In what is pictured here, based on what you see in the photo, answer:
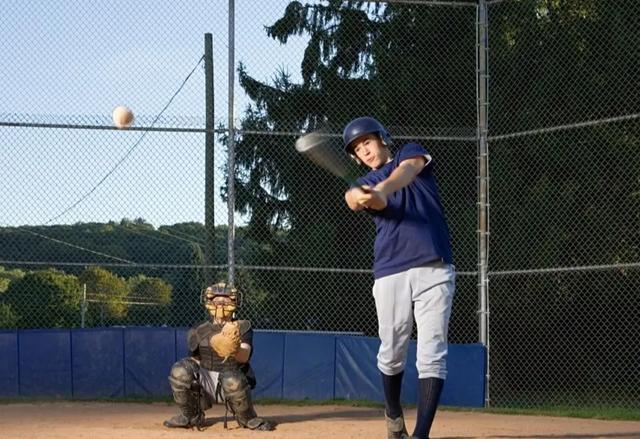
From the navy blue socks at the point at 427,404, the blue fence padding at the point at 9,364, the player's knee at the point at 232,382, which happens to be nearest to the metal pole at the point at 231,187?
the blue fence padding at the point at 9,364

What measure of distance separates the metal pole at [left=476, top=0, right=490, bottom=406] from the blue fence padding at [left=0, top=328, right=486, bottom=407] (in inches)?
15.3

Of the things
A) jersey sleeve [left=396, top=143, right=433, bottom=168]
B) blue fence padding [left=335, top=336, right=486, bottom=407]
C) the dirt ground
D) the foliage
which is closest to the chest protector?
the dirt ground

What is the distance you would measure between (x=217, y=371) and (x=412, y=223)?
2.68 meters

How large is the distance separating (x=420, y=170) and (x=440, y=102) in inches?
343

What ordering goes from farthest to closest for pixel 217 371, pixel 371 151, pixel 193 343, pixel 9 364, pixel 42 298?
pixel 42 298, pixel 9 364, pixel 193 343, pixel 217 371, pixel 371 151

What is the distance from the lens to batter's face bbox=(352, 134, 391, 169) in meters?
6.27

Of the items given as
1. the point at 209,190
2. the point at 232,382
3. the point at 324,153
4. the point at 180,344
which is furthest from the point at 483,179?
the point at 324,153

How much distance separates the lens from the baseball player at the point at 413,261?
6.07 metres

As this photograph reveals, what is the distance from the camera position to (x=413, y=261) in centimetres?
614

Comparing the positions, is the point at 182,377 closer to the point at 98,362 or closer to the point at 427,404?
the point at 427,404

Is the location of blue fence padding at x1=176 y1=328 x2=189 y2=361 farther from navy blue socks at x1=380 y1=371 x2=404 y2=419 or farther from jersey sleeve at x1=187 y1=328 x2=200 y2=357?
navy blue socks at x1=380 y1=371 x2=404 y2=419

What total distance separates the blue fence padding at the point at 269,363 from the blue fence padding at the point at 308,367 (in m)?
0.05

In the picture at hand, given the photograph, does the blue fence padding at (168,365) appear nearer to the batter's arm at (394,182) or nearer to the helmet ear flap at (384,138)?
the helmet ear flap at (384,138)

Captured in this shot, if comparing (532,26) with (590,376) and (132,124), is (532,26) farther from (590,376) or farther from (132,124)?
(132,124)
